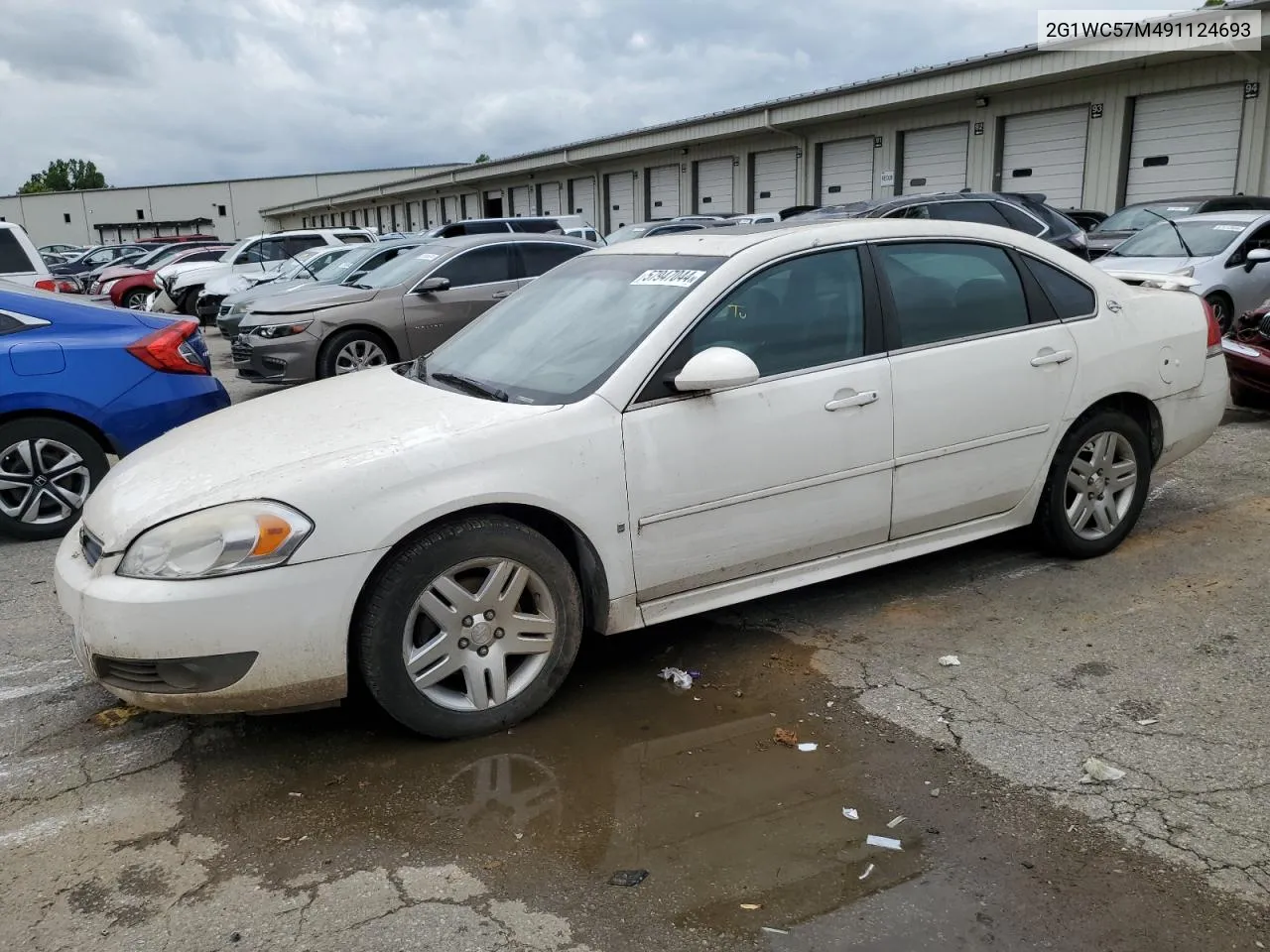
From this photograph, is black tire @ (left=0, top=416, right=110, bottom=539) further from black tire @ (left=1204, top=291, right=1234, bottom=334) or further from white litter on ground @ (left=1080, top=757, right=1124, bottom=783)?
black tire @ (left=1204, top=291, right=1234, bottom=334)

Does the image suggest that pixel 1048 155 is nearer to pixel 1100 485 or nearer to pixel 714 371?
pixel 1100 485

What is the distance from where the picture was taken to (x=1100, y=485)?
4961 millimetres

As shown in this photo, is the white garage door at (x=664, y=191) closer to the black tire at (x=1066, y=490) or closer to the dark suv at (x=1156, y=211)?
the dark suv at (x=1156, y=211)

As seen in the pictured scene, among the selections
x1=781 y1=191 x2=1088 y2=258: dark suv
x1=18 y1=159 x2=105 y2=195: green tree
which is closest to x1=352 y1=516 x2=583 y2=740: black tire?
x1=781 y1=191 x2=1088 y2=258: dark suv

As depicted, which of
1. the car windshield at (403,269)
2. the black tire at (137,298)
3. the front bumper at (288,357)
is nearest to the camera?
the front bumper at (288,357)

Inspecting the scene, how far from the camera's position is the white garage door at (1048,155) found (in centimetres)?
1984

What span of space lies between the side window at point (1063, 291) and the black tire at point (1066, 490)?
48 cm

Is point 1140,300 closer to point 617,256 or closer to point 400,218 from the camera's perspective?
point 617,256

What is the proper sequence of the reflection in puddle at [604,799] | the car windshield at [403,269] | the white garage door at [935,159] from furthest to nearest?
1. the white garage door at [935,159]
2. the car windshield at [403,269]
3. the reflection in puddle at [604,799]

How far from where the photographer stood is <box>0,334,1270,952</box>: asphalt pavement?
104 inches

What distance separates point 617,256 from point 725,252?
652 millimetres

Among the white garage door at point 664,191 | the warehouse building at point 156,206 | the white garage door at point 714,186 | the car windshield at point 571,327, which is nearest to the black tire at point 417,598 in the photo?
the car windshield at point 571,327

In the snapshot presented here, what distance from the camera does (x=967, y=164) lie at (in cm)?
2186

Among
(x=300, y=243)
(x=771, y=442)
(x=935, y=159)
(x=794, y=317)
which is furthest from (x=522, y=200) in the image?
(x=771, y=442)
